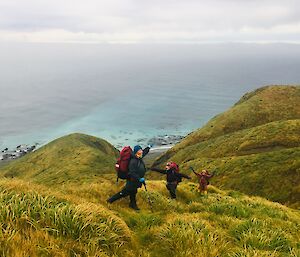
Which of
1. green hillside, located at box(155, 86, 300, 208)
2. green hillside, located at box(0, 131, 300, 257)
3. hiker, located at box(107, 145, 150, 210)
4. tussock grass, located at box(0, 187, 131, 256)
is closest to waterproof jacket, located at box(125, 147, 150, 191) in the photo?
hiker, located at box(107, 145, 150, 210)

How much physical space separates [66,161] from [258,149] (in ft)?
202

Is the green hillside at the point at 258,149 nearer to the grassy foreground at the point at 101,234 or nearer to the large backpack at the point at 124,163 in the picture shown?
the large backpack at the point at 124,163

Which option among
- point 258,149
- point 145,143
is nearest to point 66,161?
point 258,149

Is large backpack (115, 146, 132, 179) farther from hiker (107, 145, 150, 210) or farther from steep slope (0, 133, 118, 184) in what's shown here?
steep slope (0, 133, 118, 184)

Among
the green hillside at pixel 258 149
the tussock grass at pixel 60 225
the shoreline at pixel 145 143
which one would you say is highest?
the tussock grass at pixel 60 225

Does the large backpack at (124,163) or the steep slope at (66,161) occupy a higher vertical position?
the large backpack at (124,163)

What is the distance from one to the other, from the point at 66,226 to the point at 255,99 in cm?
10260

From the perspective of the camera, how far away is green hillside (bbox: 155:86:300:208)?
37219 millimetres

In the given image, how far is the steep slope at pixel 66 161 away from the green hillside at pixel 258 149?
19.2 metres

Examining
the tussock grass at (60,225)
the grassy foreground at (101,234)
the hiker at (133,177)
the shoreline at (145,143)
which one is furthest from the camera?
the shoreline at (145,143)

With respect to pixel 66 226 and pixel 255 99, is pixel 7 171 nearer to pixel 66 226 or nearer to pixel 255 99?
pixel 255 99

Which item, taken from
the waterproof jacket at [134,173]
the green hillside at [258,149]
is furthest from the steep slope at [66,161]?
the waterproof jacket at [134,173]

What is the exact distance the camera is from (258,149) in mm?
59688

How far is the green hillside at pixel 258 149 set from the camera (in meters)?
37.2
